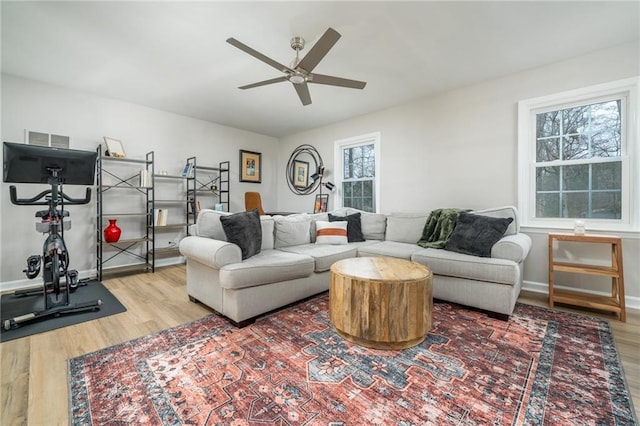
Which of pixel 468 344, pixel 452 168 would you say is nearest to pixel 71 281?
pixel 468 344

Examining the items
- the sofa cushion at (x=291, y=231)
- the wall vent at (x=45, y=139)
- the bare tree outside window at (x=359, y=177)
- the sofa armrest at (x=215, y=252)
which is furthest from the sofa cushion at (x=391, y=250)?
the wall vent at (x=45, y=139)

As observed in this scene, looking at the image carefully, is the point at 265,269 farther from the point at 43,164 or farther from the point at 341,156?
the point at 341,156

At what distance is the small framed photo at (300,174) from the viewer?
5.41 meters

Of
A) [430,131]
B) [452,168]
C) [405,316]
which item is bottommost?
[405,316]

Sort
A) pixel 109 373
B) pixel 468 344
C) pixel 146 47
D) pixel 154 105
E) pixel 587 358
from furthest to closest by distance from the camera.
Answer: pixel 154 105 < pixel 146 47 < pixel 468 344 < pixel 587 358 < pixel 109 373

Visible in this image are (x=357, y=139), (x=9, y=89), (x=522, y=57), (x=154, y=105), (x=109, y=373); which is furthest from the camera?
(x=357, y=139)

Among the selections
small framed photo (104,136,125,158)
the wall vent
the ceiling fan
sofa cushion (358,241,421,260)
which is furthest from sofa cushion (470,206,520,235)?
the wall vent

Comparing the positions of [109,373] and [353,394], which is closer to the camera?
[353,394]

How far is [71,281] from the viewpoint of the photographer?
2611 mm

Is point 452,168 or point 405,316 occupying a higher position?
point 452,168

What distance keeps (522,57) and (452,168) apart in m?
1.35

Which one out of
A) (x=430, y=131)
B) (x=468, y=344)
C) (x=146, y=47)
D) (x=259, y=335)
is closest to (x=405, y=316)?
(x=468, y=344)

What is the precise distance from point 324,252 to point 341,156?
2495mm

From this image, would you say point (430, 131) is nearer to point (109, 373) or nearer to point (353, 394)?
point (353, 394)
